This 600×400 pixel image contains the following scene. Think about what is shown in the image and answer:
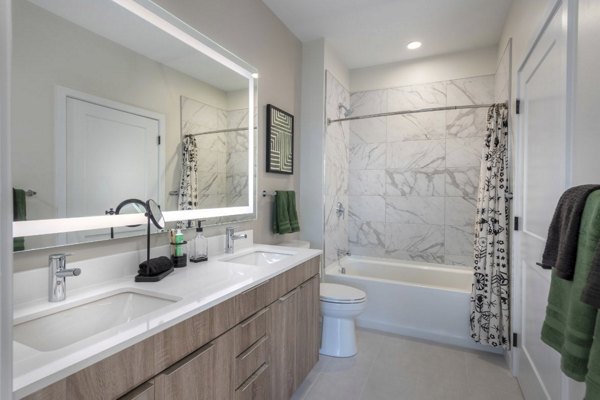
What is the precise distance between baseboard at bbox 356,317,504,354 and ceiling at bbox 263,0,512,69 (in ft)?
8.87

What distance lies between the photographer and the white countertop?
2.20ft

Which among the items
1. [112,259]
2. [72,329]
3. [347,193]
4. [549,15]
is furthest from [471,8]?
[72,329]

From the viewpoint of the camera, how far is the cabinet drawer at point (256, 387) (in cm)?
130

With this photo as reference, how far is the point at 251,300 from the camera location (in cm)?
135

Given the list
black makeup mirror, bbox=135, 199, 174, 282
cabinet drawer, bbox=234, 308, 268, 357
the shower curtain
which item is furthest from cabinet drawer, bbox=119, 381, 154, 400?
the shower curtain

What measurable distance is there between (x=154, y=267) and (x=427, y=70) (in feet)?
10.9

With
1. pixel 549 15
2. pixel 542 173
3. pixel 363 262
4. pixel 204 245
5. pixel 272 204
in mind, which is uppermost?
pixel 549 15

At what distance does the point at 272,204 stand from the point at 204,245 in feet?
2.95

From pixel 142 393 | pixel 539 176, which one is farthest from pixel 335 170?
pixel 142 393

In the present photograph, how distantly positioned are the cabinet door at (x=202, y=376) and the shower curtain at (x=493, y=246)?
Answer: 2.07 meters

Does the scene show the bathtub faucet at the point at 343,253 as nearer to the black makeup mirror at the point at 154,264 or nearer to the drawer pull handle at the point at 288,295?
the drawer pull handle at the point at 288,295

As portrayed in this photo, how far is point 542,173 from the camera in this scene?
160 centimetres

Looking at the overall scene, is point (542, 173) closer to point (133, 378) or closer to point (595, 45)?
point (595, 45)

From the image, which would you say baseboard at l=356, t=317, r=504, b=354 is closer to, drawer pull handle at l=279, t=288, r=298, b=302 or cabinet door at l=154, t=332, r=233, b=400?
drawer pull handle at l=279, t=288, r=298, b=302
